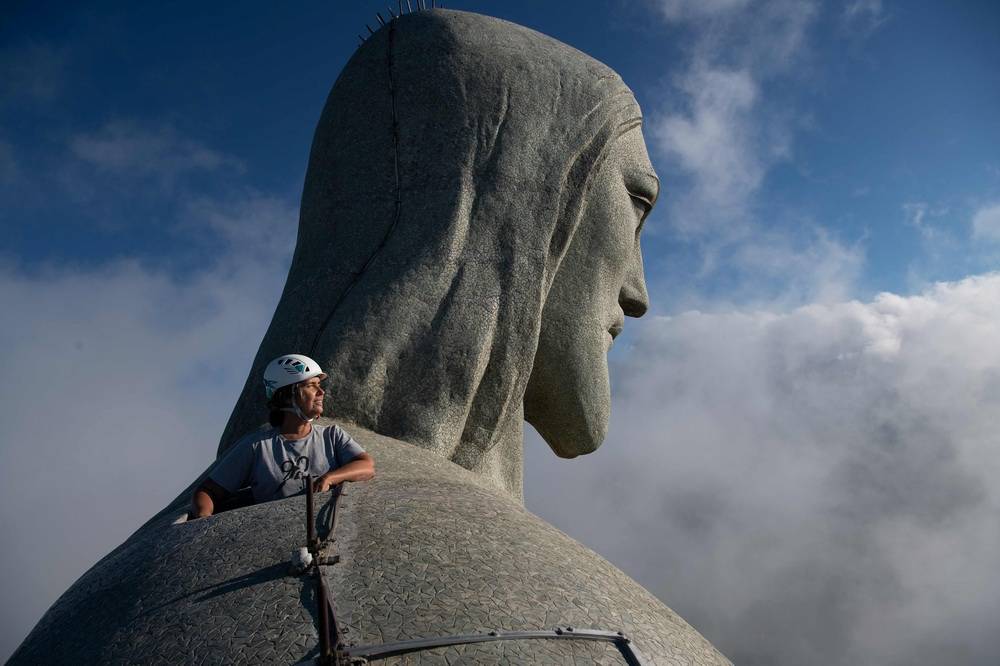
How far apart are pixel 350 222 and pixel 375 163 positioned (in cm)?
37

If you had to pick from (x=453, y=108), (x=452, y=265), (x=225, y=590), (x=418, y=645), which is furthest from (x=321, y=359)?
(x=418, y=645)

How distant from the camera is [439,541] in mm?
2912

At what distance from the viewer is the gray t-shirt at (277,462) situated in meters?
3.49

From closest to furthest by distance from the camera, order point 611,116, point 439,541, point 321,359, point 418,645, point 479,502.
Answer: point 418,645 → point 439,541 → point 479,502 → point 321,359 → point 611,116

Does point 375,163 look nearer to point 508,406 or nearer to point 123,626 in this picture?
point 508,406

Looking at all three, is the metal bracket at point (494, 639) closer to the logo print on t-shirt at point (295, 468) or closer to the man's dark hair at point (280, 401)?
the logo print on t-shirt at point (295, 468)

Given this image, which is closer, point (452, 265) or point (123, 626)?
point (123, 626)

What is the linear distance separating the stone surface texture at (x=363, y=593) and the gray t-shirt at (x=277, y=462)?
227 millimetres

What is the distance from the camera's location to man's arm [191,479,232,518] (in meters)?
3.43

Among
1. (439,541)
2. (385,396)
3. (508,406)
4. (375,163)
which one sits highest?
(375,163)

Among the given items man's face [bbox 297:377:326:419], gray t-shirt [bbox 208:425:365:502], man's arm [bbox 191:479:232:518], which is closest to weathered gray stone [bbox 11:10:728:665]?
man's arm [bbox 191:479:232:518]

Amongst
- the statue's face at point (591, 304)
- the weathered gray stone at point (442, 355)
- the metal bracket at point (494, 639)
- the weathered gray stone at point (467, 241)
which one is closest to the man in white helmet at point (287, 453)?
the weathered gray stone at point (442, 355)

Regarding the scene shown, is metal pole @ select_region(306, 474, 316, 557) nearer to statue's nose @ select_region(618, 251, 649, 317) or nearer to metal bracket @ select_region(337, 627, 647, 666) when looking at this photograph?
metal bracket @ select_region(337, 627, 647, 666)

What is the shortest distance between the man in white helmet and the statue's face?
207 cm
